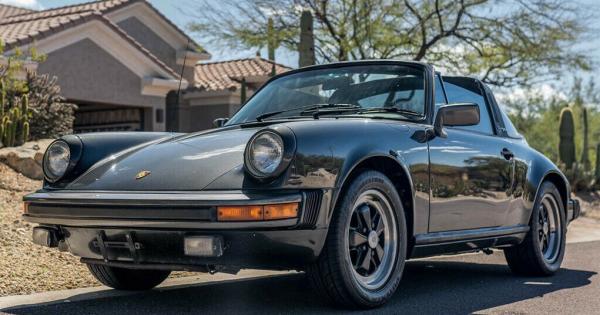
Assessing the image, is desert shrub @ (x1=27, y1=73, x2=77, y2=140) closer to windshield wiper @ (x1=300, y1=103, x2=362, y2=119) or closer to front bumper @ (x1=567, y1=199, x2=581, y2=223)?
windshield wiper @ (x1=300, y1=103, x2=362, y2=119)

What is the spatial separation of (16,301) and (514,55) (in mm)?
16907

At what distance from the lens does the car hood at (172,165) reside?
4.41 meters

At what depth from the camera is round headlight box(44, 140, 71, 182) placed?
496 cm

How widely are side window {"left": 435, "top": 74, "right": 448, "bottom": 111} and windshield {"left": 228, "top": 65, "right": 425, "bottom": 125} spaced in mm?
179

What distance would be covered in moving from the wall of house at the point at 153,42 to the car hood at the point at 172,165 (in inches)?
713

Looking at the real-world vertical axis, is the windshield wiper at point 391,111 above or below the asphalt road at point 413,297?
above

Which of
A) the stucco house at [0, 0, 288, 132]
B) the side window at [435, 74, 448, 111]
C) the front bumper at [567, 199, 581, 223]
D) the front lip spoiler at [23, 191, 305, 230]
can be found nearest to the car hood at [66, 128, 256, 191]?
the front lip spoiler at [23, 191, 305, 230]

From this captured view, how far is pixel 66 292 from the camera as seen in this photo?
17.7 feet

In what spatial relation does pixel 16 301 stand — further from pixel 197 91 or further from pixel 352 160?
pixel 197 91

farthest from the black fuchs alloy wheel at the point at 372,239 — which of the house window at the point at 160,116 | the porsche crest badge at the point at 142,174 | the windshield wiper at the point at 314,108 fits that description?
the house window at the point at 160,116

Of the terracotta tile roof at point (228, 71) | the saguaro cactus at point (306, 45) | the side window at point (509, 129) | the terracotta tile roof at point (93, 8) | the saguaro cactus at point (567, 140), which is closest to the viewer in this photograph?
the side window at point (509, 129)

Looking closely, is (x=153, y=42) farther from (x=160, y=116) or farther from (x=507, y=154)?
(x=507, y=154)

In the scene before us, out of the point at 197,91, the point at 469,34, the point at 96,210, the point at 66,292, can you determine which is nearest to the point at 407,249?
the point at 96,210

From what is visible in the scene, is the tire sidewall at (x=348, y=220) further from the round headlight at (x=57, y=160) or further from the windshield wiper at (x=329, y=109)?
the round headlight at (x=57, y=160)
